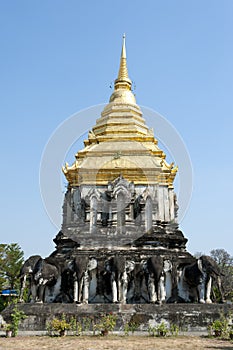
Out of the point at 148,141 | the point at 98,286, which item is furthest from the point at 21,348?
the point at 148,141

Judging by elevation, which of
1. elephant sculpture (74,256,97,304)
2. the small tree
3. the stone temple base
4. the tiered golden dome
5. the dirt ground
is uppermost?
the tiered golden dome

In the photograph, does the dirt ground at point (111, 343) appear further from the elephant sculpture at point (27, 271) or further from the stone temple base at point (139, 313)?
the elephant sculpture at point (27, 271)

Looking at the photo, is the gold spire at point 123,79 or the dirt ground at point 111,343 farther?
the gold spire at point 123,79

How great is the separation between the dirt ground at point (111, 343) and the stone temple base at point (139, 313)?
2787 mm

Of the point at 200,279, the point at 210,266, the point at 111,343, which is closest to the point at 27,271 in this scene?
the point at 111,343

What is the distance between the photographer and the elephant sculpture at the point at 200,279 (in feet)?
67.1

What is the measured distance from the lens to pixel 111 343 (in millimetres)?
13211

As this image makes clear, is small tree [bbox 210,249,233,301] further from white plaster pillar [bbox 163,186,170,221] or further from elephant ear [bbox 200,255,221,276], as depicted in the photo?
elephant ear [bbox 200,255,221,276]

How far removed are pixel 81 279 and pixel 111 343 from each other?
7690mm

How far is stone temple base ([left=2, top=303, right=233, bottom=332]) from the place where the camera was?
17.8 meters

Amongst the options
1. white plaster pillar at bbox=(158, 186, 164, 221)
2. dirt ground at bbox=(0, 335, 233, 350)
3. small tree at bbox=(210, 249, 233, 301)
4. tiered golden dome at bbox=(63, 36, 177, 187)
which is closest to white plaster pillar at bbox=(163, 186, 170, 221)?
white plaster pillar at bbox=(158, 186, 164, 221)

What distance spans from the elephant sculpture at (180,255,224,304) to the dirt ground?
5.64m

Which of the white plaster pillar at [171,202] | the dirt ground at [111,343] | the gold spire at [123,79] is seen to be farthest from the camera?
the gold spire at [123,79]

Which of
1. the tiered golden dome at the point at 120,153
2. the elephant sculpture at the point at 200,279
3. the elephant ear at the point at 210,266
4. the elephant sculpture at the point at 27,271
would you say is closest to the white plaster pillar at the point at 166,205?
the tiered golden dome at the point at 120,153
